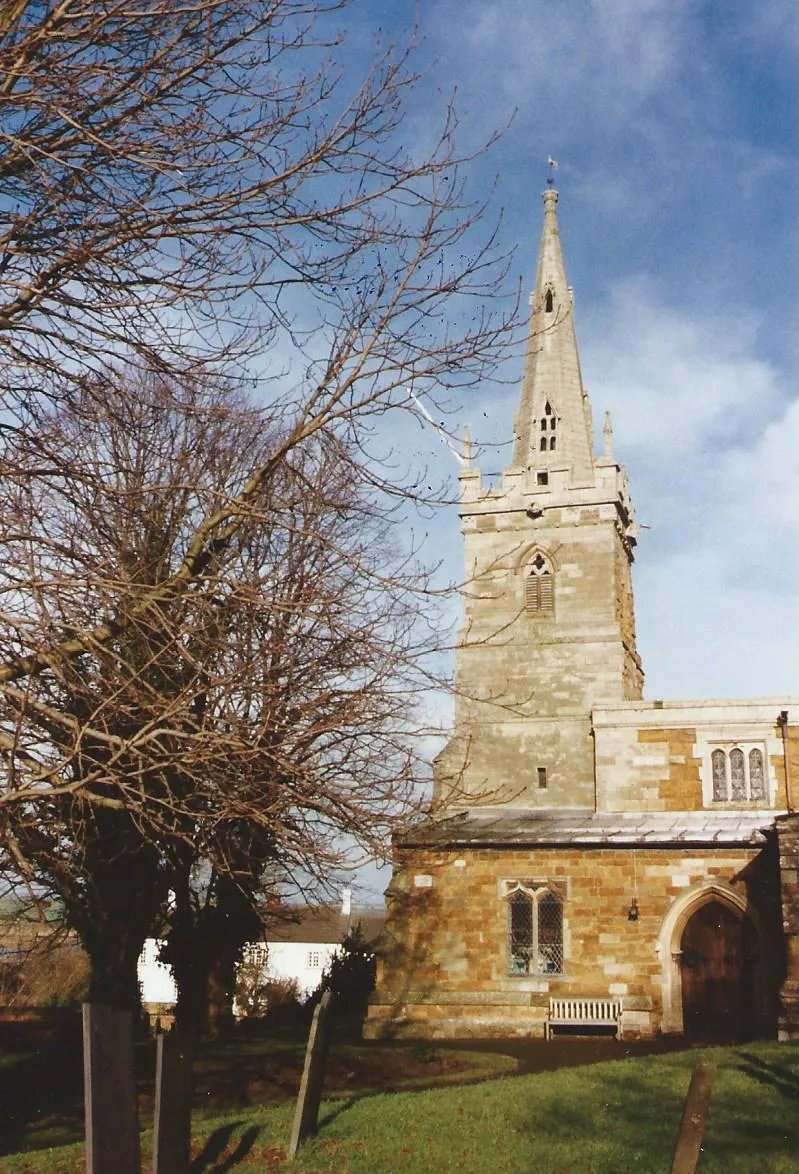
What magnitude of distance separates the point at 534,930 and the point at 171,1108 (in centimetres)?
1447

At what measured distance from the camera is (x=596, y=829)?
76.7 ft

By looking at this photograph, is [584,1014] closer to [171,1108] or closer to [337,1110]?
[337,1110]

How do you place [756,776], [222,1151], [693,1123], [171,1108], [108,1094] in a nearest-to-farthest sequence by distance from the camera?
[108,1094]
[693,1123]
[171,1108]
[222,1151]
[756,776]

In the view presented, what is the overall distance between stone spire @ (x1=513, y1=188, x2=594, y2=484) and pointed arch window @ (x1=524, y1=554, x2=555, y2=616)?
2.93 metres

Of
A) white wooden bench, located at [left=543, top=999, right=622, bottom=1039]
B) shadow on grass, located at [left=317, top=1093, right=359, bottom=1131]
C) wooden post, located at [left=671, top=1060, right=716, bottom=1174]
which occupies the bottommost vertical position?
shadow on grass, located at [left=317, top=1093, right=359, bottom=1131]

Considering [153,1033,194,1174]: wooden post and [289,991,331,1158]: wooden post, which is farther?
[289,991,331,1158]: wooden post

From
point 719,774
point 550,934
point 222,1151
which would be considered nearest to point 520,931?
point 550,934

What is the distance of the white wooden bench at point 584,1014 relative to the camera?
2044 centimetres

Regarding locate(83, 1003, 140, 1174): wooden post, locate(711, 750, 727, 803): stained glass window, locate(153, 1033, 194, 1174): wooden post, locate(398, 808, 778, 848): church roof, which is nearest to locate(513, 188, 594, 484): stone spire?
locate(711, 750, 727, 803): stained glass window

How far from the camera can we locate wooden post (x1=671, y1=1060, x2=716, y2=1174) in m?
6.38

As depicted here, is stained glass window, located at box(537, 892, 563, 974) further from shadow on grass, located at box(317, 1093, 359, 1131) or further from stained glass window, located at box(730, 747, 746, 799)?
shadow on grass, located at box(317, 1093, 359, 1131)

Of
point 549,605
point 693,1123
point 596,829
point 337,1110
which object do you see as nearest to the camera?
point 693,1123

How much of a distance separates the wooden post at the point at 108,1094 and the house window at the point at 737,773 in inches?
907

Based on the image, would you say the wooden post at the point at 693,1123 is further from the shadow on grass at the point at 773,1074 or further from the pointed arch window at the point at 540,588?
the pointed arch window at the point at 540,588
